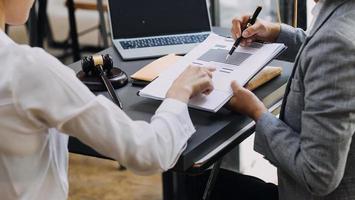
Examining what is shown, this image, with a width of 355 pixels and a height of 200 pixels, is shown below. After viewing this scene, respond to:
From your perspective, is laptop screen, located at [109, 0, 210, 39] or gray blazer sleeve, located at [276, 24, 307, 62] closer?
gray blazer sleeve, located at [276, 24, 307, 62]

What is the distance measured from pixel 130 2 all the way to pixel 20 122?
928 mm

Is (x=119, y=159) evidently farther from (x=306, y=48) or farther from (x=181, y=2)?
(x=181, y=2)

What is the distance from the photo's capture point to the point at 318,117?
1129 millimetres

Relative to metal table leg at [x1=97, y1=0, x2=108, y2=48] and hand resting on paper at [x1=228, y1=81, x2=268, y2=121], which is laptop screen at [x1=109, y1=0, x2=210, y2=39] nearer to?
hand resting on paper at [x1=228, y1=81, x2=268, y2=121]

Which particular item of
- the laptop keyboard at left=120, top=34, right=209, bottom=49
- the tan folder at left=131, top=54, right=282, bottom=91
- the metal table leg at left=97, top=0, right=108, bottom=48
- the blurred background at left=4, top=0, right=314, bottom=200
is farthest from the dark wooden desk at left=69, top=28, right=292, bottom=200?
the metal table leg at left=97, top=0, right=108, bottom=48

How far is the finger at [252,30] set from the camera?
152 centimetres

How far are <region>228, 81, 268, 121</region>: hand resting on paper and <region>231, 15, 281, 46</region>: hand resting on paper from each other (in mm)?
263

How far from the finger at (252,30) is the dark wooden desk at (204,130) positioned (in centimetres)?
14

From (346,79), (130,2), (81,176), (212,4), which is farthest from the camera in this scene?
(212,4)

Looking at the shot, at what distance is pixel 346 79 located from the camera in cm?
Answer: 110

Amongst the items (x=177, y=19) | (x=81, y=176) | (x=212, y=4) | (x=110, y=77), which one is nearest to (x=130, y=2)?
(x=177, y=19)

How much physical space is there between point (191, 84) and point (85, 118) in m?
0.30

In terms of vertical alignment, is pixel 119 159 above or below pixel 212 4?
above

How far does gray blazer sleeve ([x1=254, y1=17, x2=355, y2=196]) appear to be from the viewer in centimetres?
110
